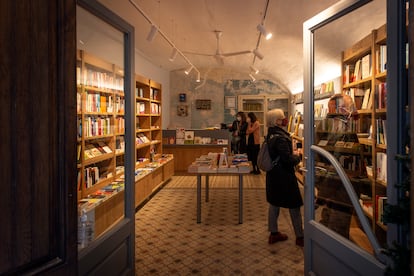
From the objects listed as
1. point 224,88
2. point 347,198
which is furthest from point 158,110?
point 347,198

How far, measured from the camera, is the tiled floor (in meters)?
3.70

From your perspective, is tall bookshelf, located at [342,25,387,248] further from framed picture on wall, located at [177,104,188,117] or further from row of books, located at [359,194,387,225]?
framed picture on wall, located at [177,104,188,117]

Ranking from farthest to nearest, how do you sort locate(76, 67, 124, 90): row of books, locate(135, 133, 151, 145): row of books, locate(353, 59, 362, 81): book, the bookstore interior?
locate(135, 133, 151, 145): row of books
locate(76, 67, 124, 90): row of books
locate(353, 59, 362, 81): book
the bookstore interior

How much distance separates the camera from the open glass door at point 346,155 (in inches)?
95.0

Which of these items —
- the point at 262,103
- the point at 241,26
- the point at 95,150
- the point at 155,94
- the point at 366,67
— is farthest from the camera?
the point at 262,103

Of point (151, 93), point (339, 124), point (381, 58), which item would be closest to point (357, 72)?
point (381, 58)

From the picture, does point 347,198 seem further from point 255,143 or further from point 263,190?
point 255,143

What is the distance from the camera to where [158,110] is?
9008mm

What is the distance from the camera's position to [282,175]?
418 centimetres

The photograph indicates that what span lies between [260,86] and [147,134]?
20.1ft

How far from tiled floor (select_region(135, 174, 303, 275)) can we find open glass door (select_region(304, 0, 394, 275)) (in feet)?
3.22

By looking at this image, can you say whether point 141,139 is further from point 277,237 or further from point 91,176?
point 277,237

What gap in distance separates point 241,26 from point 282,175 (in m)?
3.96

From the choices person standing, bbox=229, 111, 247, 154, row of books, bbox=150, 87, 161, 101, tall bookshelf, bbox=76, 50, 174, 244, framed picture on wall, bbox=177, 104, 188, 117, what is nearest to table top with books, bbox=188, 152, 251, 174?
tall bookshelf, bbox=76, 50, 174, 244
